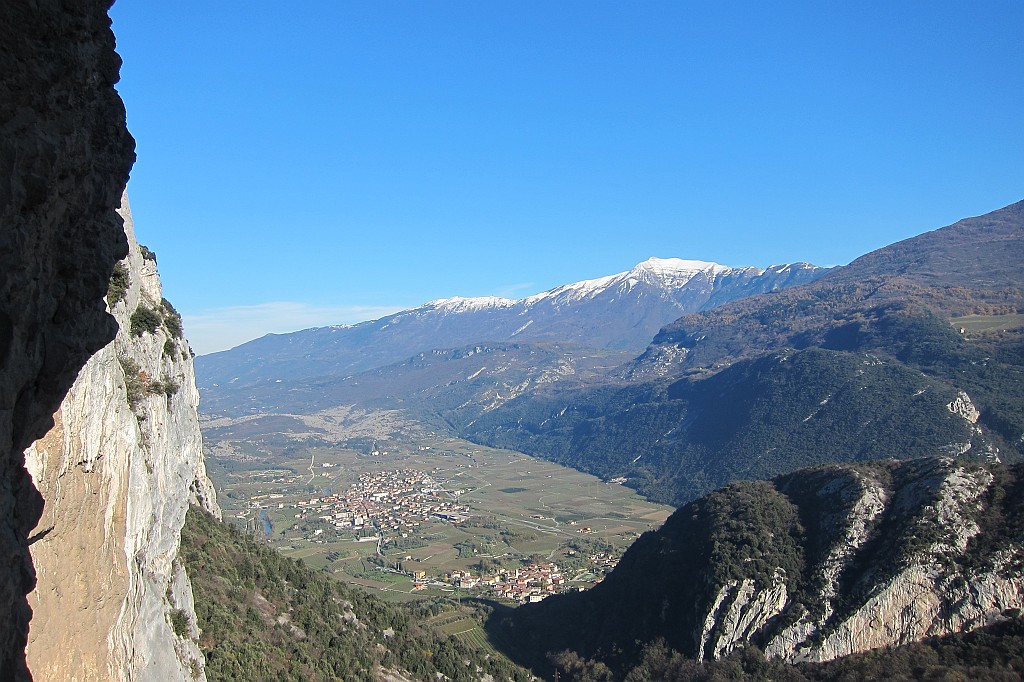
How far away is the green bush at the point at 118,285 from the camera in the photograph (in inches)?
801

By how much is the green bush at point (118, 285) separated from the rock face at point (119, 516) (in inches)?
2.3

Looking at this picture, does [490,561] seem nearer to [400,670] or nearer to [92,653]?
[400,670]

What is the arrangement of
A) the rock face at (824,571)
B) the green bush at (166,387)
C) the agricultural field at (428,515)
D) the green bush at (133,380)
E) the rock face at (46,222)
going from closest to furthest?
the rock face at (46,222)
the green bush at (133,380)
the green bush at (166,387)
the rock face at (824,571)
the agricultural field at (428,515)

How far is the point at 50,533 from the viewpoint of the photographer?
1203cm

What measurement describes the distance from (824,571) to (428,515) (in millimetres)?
84685

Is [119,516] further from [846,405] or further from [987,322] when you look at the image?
[987,322]

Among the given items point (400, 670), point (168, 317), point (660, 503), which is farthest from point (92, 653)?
point (660, 503)

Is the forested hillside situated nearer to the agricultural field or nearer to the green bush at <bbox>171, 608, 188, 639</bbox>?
the green bush at <bbox>171, 608, 188, 639</bbox>

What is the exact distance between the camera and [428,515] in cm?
12212

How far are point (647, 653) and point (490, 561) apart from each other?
44296mm

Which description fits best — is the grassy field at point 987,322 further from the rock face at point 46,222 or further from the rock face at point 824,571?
the rock face at point 46,222

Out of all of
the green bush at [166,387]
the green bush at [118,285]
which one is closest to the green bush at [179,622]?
the green bush at [166,387]

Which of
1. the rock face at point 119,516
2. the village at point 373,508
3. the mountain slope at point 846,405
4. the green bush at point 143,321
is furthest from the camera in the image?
the mountain slope at point 846,405

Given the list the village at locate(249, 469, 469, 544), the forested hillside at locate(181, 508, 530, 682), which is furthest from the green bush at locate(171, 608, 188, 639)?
Answer: the village at locate(249, 469, 469, 544)
